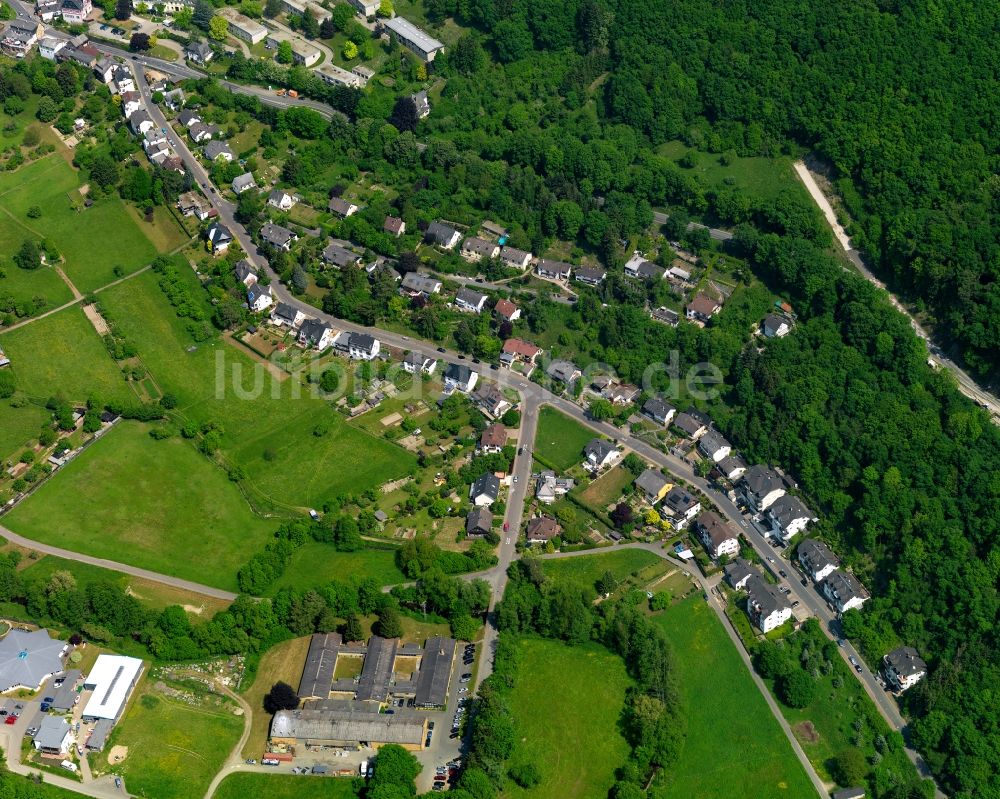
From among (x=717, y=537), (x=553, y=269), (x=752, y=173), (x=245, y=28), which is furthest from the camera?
(x=245, y=28)

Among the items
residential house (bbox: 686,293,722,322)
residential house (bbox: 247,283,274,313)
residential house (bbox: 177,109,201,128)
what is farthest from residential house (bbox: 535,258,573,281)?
residential house (bbox: 177,109,201,128)

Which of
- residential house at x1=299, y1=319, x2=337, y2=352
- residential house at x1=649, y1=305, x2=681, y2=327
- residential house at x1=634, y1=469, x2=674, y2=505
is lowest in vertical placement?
residential house at x1=299, y1=319, x2=337, y2=352

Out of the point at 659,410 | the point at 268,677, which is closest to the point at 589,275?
the point at 659,410

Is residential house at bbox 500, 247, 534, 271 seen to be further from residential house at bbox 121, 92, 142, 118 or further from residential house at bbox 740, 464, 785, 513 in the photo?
residential house at bbox 121, 92, 142, 118

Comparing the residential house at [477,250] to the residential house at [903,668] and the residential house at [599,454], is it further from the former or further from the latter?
the residential house at [903,668]

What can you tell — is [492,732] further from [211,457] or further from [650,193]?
[650,193]

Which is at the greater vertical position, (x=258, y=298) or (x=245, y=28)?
(x=245, y=28)

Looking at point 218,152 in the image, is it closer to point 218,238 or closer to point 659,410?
point 218,238
